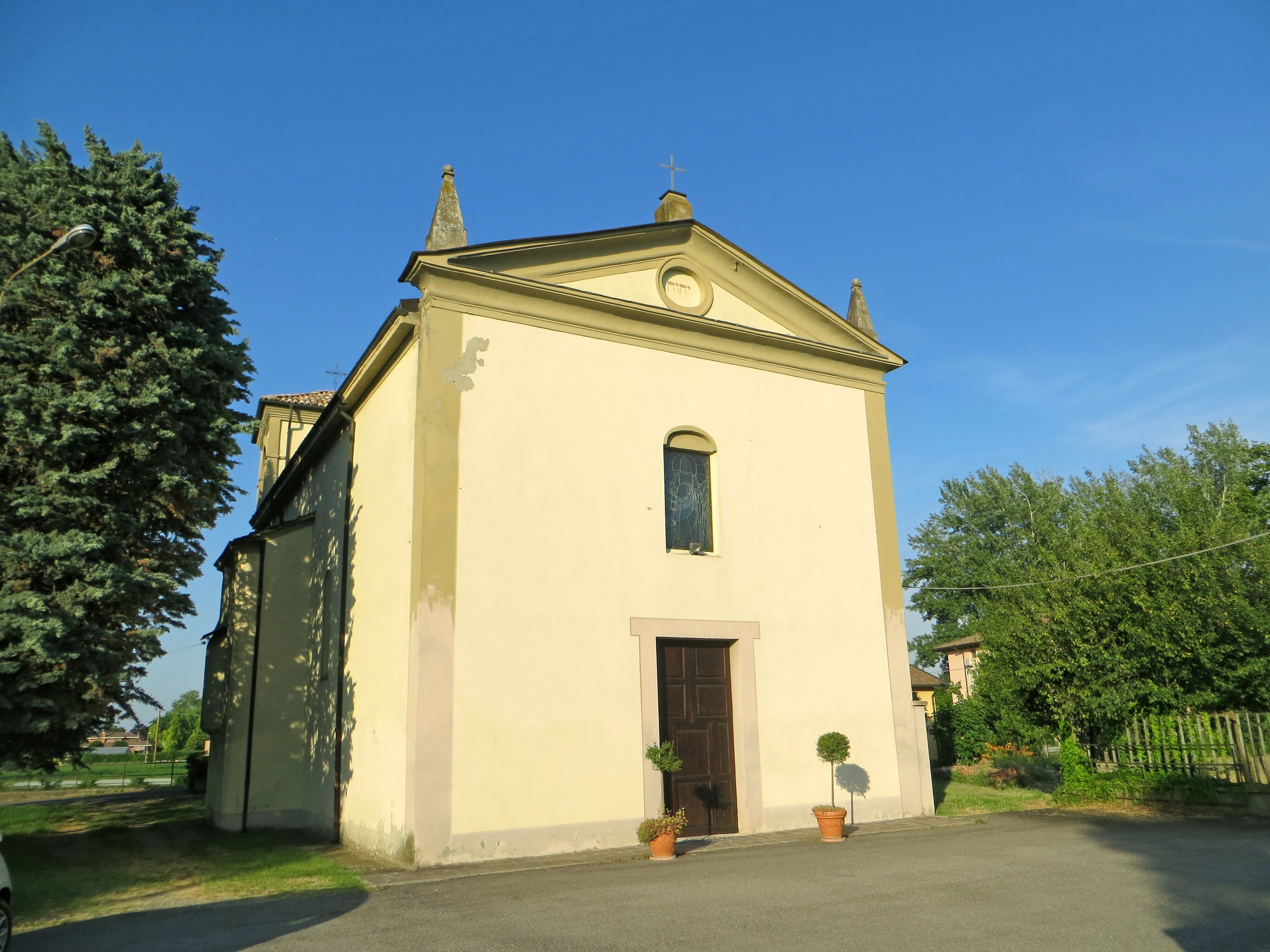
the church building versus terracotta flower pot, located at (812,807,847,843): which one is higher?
the church building

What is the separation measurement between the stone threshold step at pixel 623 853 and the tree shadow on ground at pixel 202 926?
102 cm

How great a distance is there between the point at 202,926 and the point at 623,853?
16.5 ft

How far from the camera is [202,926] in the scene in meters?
7.11

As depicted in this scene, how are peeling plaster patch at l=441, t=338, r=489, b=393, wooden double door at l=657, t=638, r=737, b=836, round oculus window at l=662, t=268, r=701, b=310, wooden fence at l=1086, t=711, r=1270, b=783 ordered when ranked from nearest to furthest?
peeling plaster patch at l=441, t=338, r=489, b=393, wooden double door at l=657, t=638, r=737, b=836, wooden fence at l=1086, t=711, r=1270, b=783, round oculus window at l=662, t=268, r=701, b=310

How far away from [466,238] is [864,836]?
966cm

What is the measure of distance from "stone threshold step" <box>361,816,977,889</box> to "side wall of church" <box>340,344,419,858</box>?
0.54 m

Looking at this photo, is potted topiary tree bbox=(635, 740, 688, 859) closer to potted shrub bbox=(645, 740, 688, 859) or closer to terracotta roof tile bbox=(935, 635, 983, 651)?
potted shrub bbox=(645, 740, 688, 859)

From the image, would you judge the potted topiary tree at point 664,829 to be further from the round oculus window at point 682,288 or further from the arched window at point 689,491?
the round oculus window at point 682,288

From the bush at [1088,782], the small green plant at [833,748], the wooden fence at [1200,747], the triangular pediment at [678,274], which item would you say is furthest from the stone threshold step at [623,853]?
the triangular pediment at [678,274]

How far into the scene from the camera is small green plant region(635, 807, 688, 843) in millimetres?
10250

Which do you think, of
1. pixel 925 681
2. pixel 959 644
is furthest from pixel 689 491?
pixel 959 644

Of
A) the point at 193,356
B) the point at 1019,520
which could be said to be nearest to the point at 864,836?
the point at 193,356

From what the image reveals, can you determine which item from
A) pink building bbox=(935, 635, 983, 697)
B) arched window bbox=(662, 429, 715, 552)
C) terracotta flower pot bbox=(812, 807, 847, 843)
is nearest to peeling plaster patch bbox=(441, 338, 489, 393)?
arched window bbox=(662, 429, 715, 552)

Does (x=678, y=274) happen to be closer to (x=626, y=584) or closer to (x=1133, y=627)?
(x=626, y=584)
